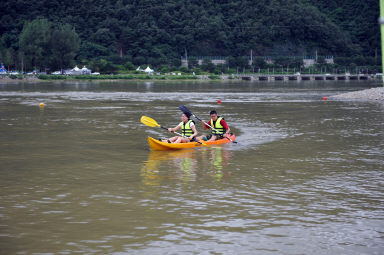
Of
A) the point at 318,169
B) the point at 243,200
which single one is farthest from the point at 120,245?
the point at 318,169

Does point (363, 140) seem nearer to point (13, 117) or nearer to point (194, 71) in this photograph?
point (13, 117)

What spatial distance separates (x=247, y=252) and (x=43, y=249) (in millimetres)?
3842

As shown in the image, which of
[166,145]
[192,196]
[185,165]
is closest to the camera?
[192,196]

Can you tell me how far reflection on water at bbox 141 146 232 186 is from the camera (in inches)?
671

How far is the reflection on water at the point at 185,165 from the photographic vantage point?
1705 cm

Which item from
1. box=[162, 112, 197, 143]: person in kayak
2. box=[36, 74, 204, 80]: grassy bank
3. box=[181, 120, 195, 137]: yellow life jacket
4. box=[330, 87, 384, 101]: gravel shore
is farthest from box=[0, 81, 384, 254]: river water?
box=[36, 74, 204, 80]: grassy bank

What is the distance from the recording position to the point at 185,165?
19.2m

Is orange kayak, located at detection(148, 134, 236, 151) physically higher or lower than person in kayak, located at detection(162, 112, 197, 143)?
lower

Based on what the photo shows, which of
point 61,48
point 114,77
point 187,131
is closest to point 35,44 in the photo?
point 61,48

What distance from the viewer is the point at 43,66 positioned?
170000mm

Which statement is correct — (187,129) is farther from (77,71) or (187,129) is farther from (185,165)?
(77,71)

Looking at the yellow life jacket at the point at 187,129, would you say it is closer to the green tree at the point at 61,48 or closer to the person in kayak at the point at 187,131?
the person in kayak at the point at 187,131

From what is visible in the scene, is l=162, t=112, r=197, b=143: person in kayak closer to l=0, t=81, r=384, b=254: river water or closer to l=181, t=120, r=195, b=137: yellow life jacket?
l=181, t=120, r=195, b=137: yellow life jacket

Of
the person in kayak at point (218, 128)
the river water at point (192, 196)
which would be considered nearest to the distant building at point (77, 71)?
the river water at point (192, 196)
